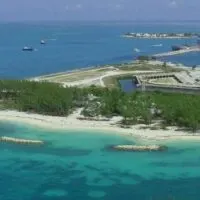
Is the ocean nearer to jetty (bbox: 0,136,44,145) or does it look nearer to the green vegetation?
jetty (bbox: 0,136,44,145)

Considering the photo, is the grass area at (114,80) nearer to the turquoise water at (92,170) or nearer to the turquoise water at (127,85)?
the turquoise water at (127,85)

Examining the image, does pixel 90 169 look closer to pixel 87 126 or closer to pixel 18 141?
pixel 18 141

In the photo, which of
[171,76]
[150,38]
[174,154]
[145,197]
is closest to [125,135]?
[174,154]

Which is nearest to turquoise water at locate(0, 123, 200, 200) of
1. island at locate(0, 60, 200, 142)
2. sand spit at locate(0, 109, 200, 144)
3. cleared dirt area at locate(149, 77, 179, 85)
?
sand spit at locate(0, 109, 200, 144)

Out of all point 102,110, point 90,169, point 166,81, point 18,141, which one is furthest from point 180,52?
point 90,169

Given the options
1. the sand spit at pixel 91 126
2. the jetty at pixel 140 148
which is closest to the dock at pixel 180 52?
the sand spit at pixel 91 126
